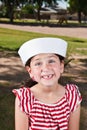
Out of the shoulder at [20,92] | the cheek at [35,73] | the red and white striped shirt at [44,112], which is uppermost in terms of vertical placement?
the cheek at [35,73]

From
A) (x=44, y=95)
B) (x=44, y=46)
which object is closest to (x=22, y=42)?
(x=44, y=95)

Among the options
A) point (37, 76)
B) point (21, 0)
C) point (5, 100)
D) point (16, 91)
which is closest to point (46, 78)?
point (37, 76)

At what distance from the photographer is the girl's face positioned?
2.56m

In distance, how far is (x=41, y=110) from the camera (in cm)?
258

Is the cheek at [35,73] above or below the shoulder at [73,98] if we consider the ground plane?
above

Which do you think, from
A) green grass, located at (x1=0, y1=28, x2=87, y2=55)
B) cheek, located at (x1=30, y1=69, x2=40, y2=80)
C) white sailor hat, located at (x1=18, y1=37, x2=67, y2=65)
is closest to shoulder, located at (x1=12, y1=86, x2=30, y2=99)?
cheek, located at (x1=30, y1=69, x2=40, y2=80)

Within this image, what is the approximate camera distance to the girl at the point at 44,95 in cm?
254

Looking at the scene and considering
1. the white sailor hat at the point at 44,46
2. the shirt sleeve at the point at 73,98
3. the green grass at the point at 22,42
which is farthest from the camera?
the green grass at the point at 22,42

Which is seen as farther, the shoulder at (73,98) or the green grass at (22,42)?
the green grass at (22,42)

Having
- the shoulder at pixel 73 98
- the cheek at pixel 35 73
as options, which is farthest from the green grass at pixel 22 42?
the cheek at pixel 35 73

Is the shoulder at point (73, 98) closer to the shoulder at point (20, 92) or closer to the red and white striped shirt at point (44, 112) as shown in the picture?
the red and white striped shirt at point (44, 112)

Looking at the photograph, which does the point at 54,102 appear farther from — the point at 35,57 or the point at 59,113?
the point at 35,57

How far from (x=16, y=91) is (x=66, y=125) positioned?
1.38ft

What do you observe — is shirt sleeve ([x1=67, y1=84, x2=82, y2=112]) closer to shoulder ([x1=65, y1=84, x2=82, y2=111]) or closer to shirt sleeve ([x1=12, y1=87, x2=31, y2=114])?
shoulder ([x1=65, y1=84, x2=82, y2=111])
